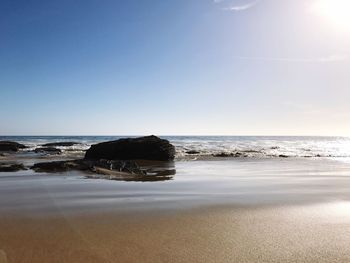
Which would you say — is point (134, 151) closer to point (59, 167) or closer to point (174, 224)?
point (59, 167)

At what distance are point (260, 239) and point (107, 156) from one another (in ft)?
60.5

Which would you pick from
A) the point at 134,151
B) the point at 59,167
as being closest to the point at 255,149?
the point at 134,151

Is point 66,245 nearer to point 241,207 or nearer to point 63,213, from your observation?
point 63,213

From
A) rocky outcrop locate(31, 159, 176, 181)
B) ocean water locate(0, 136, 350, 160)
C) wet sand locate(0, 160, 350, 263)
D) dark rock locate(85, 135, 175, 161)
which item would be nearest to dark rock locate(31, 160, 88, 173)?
rocky outcrop locate(31, 159, 176, 181)

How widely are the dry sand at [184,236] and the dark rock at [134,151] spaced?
629 inches

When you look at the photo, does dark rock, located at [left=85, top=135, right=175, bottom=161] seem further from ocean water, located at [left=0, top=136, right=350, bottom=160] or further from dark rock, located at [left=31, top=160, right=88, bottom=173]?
dark rock, located at [left=31, top=160, right=88, bottom=173]

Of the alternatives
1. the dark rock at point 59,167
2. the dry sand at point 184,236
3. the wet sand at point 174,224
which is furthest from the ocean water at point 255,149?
the dry sand at point 184,236

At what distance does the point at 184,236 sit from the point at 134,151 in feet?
59.1

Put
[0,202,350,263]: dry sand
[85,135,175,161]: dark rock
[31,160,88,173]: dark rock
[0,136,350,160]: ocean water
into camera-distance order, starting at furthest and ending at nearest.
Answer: [0,136,350,160]: ocean water < [85,135,175,161]: dark rock < [31,160,88,173]: dark rock < [0,202,350,263]: dry sand

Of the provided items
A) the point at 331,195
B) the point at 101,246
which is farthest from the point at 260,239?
the point at 331,195

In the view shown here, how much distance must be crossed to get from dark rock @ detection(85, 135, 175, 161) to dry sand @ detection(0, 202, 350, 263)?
52.4 ft

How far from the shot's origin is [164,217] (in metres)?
6.10

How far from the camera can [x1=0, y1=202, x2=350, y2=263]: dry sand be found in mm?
4230

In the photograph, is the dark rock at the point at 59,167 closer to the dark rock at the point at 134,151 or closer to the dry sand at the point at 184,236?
the dark rock at the point at 134,151
